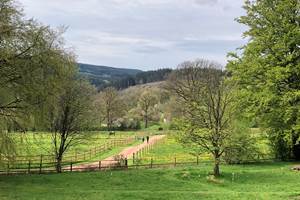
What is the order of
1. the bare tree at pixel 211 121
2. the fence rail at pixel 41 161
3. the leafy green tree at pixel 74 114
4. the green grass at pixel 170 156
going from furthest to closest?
the green grass at pixel 170 156
the leafy green tree at pixel 74 114
the fence rail at pixel 41 161
the bare tree at pixel 211 121

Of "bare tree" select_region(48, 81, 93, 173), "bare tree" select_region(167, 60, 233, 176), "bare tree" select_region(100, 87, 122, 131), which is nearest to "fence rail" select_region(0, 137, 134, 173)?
"bare tree" select_region(48, 81, 93, 173)

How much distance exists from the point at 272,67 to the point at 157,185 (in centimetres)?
1274

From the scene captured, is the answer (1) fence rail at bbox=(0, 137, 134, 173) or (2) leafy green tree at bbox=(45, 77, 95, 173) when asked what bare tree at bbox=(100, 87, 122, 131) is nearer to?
(1) fence rail at bbox=(0, 137, 134, 173)

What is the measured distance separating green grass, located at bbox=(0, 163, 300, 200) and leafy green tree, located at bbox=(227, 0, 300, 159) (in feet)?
13.4

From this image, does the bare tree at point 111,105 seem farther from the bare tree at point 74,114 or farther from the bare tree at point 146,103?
the bare tree at point 74,114

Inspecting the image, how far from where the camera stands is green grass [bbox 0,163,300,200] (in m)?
27.2

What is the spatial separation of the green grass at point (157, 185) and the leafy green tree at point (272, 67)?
4.07m

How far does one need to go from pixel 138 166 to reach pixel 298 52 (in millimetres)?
17600

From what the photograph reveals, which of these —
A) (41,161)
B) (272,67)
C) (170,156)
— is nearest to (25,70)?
(41,161)

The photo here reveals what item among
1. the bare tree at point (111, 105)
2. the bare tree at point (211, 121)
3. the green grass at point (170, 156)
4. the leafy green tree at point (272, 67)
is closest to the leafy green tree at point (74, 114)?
the green grass at point (170, 156)

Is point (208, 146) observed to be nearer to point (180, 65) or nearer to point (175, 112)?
point (175, 112)

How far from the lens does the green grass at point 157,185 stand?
27.2 meters

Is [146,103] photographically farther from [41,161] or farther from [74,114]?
[74,114]

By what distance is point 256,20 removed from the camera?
37.4 metres
